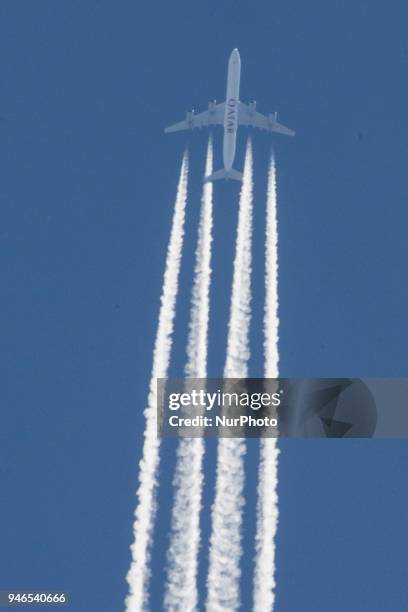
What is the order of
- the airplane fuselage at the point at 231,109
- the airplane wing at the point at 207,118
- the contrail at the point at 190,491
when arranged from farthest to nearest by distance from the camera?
1. the airplane wing at the point at 207,118
2. the airplane fuselage at the point at 231,109
3. the contrail at the point at 190,491

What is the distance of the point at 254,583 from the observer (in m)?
73.6

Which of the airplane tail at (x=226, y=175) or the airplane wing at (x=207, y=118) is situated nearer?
the airplane tail at (x=226, y=175)

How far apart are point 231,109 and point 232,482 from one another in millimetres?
31061

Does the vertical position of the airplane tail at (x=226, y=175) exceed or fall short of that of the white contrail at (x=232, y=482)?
it exceeds it

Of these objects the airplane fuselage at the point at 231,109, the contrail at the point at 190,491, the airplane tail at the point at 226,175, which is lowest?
the contrail at the point at 190,491

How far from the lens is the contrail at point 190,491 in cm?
7206

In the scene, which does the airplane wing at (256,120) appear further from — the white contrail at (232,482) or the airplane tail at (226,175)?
the white contrail at (232,482)

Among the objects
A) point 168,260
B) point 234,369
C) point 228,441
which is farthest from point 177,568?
point 168,260

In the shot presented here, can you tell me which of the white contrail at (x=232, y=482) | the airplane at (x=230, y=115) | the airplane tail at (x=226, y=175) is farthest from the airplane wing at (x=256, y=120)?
the white contrail at (x=232, y=482)

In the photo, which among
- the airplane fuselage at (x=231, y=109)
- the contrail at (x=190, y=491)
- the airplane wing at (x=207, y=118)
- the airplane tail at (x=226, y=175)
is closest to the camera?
the contrail at (x=190, y=491)

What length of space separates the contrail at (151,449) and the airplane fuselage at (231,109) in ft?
20.8

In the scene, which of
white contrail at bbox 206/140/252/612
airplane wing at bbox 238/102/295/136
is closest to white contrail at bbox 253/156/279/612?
white contrail at bbox 206/140/252/612

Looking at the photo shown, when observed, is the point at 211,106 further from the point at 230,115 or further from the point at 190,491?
the point at 190,491

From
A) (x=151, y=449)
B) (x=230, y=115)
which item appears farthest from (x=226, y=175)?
(x=151, y=449)
